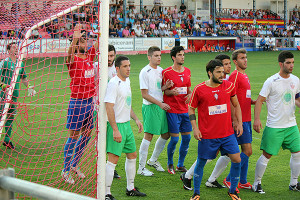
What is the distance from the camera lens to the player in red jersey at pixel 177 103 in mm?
7465

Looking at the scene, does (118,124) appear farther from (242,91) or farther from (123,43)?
(123,43)

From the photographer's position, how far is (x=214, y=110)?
597 cm

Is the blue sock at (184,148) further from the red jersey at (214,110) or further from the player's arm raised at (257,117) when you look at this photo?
the red jersey at (214,110)

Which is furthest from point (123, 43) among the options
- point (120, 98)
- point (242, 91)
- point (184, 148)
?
point (120, 98)

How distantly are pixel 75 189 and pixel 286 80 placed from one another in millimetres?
3341

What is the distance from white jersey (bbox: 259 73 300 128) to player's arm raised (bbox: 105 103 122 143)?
217 cm

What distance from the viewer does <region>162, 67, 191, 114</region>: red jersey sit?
295 inches

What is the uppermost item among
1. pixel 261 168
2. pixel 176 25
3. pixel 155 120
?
pixel 176 25

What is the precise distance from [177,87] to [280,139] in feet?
6.31


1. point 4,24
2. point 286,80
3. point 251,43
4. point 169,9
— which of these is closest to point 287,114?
point 286,80

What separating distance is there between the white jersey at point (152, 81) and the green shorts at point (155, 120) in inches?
5.5

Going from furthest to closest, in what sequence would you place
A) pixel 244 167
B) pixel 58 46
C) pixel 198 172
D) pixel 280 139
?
pixel 58 46, pixel 244 167, pixel 280 139, pixel 198 172

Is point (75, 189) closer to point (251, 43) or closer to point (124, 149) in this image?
point (124, 149)

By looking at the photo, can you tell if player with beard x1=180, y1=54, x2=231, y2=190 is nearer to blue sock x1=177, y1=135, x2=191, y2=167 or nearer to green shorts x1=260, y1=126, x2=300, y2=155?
green shorts x1=260, y1=126, x2=300, y2=155
